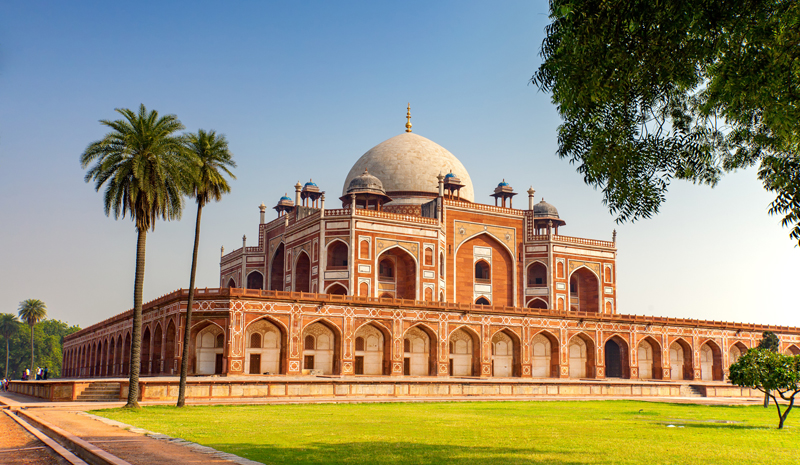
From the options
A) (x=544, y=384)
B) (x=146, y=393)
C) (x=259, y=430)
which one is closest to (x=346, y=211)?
(x=544, y=384)

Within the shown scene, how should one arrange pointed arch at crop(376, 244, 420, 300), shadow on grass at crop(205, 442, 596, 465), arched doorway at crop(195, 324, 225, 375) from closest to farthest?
shadow on grass at crop(205, 442, 596, 465) → arched doorway at crop(195, 324, 225, 375) → pointed arch at crop(376, 244, 420, 300)

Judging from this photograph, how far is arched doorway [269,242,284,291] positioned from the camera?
52344 millimetres

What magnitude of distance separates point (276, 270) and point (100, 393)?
1095 inches

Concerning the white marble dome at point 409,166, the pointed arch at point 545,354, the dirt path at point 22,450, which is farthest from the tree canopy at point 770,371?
the white marble dome at point 409,166

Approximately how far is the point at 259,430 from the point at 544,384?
20223mm

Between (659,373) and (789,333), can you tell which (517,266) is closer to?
(659,373)

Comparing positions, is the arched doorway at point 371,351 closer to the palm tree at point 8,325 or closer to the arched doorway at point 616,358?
the arched doorway at point 616,358

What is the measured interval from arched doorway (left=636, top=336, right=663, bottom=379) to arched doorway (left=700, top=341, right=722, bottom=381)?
4540 mm

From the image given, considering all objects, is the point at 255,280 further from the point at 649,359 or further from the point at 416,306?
the point at 649,359

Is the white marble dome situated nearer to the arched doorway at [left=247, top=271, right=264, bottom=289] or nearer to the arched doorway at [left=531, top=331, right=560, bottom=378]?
the arched doorway at [left=247, top=271, right=264, bottom=289]

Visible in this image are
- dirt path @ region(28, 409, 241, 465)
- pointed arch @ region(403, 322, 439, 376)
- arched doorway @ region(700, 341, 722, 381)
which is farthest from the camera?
arched doorway @ region(700, 341, 722, 381)

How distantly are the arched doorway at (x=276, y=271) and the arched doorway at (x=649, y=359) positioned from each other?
25466 millimetres

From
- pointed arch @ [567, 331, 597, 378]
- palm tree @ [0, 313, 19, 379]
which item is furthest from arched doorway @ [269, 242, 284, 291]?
palm tree @ [0, 313, 19, 379]

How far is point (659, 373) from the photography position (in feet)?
155
